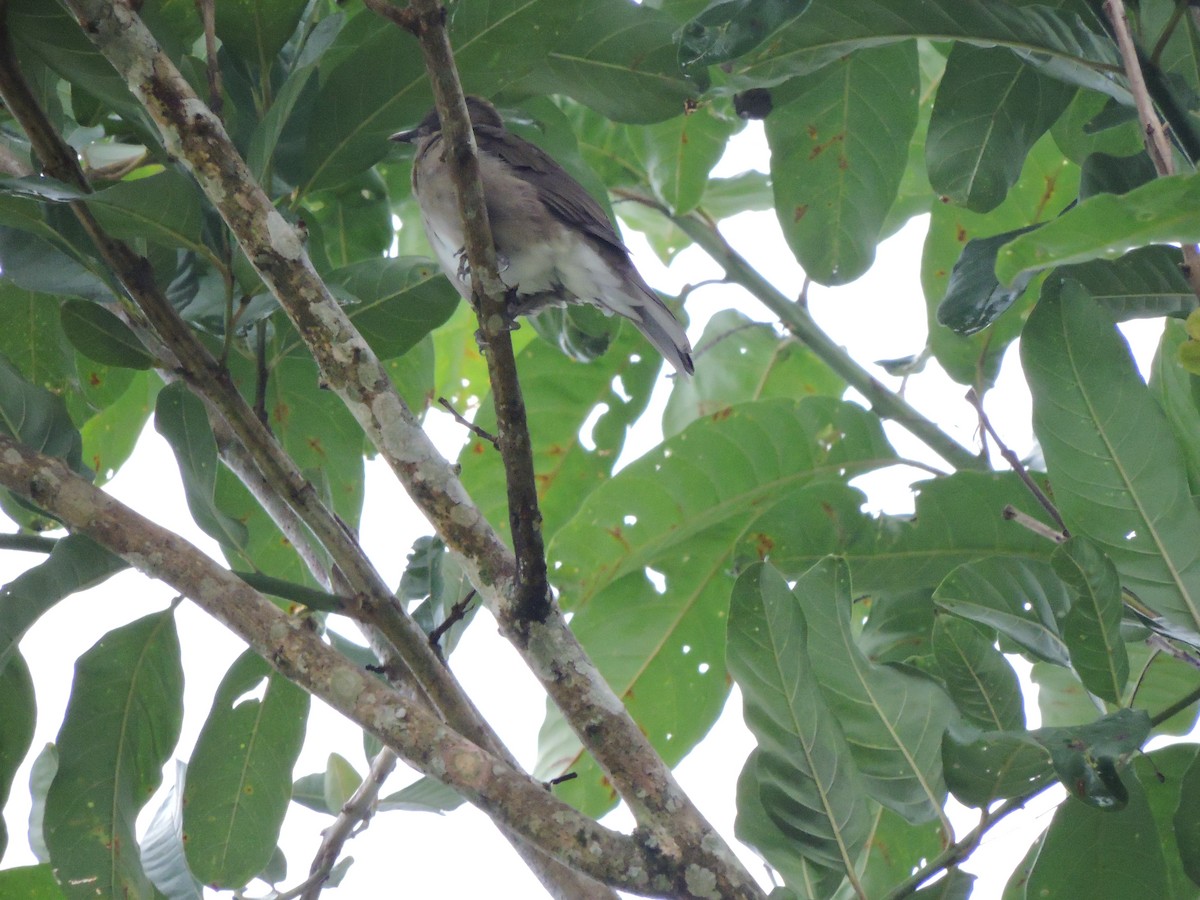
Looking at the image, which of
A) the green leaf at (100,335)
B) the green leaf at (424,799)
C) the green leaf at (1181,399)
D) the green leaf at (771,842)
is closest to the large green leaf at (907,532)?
the green leaf at (1181,399)

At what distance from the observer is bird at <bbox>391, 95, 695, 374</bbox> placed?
284 cm

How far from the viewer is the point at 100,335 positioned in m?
1.81

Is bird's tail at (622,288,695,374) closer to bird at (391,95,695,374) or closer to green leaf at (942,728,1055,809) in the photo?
bird at (391,95,695,374)

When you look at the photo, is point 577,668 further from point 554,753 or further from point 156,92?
point 156,92

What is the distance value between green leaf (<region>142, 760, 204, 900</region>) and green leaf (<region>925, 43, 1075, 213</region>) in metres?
1.77

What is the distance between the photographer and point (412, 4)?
1.36m

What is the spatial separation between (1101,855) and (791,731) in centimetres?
43

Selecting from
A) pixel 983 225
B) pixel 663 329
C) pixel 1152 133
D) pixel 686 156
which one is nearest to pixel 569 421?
pixel 663 329

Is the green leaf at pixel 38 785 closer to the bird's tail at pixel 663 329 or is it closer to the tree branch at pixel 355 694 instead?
the tree branch at pixel 355 694

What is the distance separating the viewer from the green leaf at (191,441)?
1.81 m

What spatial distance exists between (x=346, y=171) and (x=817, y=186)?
107cm

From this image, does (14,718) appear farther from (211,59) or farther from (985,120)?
(985,120)

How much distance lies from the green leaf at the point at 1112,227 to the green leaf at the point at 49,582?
4.06ft

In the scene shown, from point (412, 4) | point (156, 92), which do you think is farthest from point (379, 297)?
point (412, 4)
